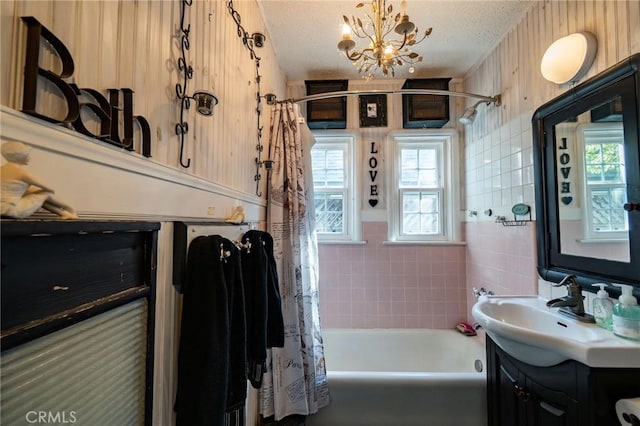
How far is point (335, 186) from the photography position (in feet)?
9.39

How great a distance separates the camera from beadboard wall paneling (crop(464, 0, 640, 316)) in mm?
1334

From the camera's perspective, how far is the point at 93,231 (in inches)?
21.1

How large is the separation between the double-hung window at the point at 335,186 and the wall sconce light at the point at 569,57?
5.02 feet

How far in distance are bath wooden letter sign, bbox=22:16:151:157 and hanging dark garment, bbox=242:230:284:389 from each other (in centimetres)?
68

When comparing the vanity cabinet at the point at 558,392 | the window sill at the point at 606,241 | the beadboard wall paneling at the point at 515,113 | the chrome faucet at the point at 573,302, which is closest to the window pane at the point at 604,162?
the window sill at the point at 606,241

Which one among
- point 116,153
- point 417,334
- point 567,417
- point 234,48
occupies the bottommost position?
point 417,334

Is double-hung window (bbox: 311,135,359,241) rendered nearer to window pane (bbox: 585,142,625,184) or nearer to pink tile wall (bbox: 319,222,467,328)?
pink tile wall (bbox: 319,222,467,328)

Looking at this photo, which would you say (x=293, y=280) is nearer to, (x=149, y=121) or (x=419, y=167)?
(x=149, y=121)

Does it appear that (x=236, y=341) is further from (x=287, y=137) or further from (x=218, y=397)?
(x=287, y=137)

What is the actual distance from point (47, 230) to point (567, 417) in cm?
161

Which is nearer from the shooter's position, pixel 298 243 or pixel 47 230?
pixel 47 230

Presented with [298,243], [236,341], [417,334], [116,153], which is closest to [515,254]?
[417,334]

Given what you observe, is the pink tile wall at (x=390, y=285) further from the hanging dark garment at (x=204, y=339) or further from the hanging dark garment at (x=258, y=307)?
the hanging dark garment at (x=204, y=339)

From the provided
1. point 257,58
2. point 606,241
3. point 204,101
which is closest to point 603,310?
point 606,241
